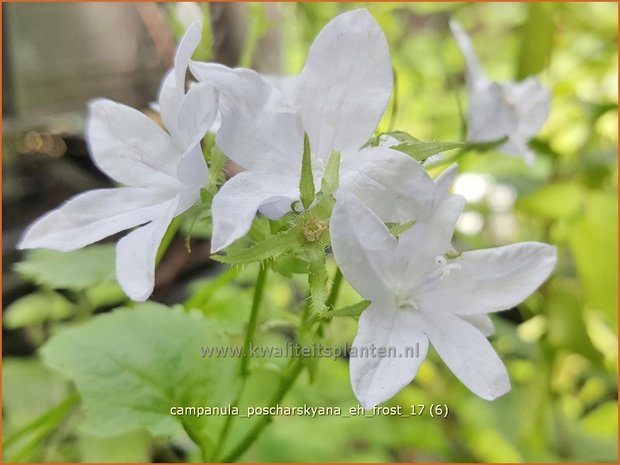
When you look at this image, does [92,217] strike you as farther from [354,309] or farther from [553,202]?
[553,202]

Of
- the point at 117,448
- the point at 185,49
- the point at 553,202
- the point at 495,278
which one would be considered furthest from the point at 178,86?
the point at 553,202

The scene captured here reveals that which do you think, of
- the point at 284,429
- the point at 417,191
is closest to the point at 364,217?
the point at 417,191

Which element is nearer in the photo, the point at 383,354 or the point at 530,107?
the point at 383,354

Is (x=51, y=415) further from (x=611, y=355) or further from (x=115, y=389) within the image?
(x=611, y=355)

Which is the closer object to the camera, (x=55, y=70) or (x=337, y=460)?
(x=337, y=460)

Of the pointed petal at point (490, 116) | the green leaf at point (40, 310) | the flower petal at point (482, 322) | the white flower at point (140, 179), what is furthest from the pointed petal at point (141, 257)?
the green leaf at point (40, 310)

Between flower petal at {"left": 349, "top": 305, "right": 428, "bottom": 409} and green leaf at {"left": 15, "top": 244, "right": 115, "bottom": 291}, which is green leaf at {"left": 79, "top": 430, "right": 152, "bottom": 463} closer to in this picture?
green leaf at {"left": 15, "top": 244, "right": 115, "bottom": 291}
